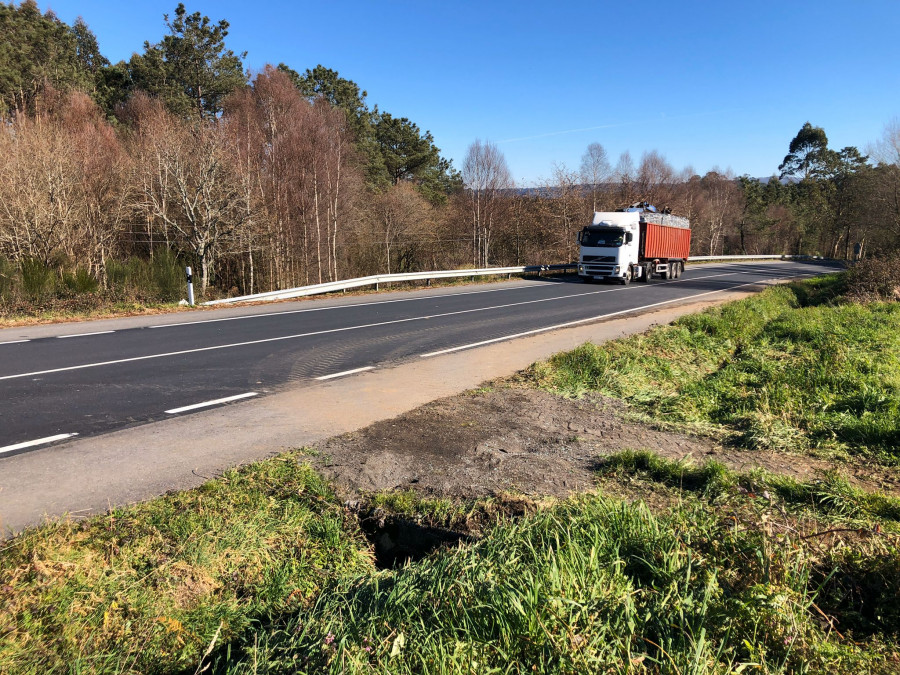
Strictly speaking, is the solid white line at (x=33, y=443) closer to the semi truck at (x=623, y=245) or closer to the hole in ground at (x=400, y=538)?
the hole in ground at (x=400, y=538)

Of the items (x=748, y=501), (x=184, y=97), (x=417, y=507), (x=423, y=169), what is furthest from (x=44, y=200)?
(x=423, y=169)

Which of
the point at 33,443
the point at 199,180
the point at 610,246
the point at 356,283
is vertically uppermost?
the point at 199,180

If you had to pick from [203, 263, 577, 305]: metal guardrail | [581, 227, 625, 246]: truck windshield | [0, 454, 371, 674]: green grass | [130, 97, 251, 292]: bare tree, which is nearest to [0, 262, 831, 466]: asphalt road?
[203, 263, 577, 305]: metal guardrail

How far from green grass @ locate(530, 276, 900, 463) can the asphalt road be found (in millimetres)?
2974

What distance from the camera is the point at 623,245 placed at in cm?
2712

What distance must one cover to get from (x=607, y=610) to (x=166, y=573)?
8.03ft

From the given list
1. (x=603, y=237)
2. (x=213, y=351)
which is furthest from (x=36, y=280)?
(x=603, y=237)

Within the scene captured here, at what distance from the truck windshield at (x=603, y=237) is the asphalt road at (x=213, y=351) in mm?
9029

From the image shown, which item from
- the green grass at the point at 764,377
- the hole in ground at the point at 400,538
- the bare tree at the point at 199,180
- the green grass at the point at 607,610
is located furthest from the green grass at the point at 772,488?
the bare tree at the point at 199,180

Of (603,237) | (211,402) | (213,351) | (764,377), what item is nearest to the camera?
(211,402)

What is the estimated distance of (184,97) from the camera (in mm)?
33469

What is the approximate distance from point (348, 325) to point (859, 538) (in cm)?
1114

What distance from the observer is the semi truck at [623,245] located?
89.0 feet

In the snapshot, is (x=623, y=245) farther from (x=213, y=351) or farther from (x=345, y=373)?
(x=213, y=351)
